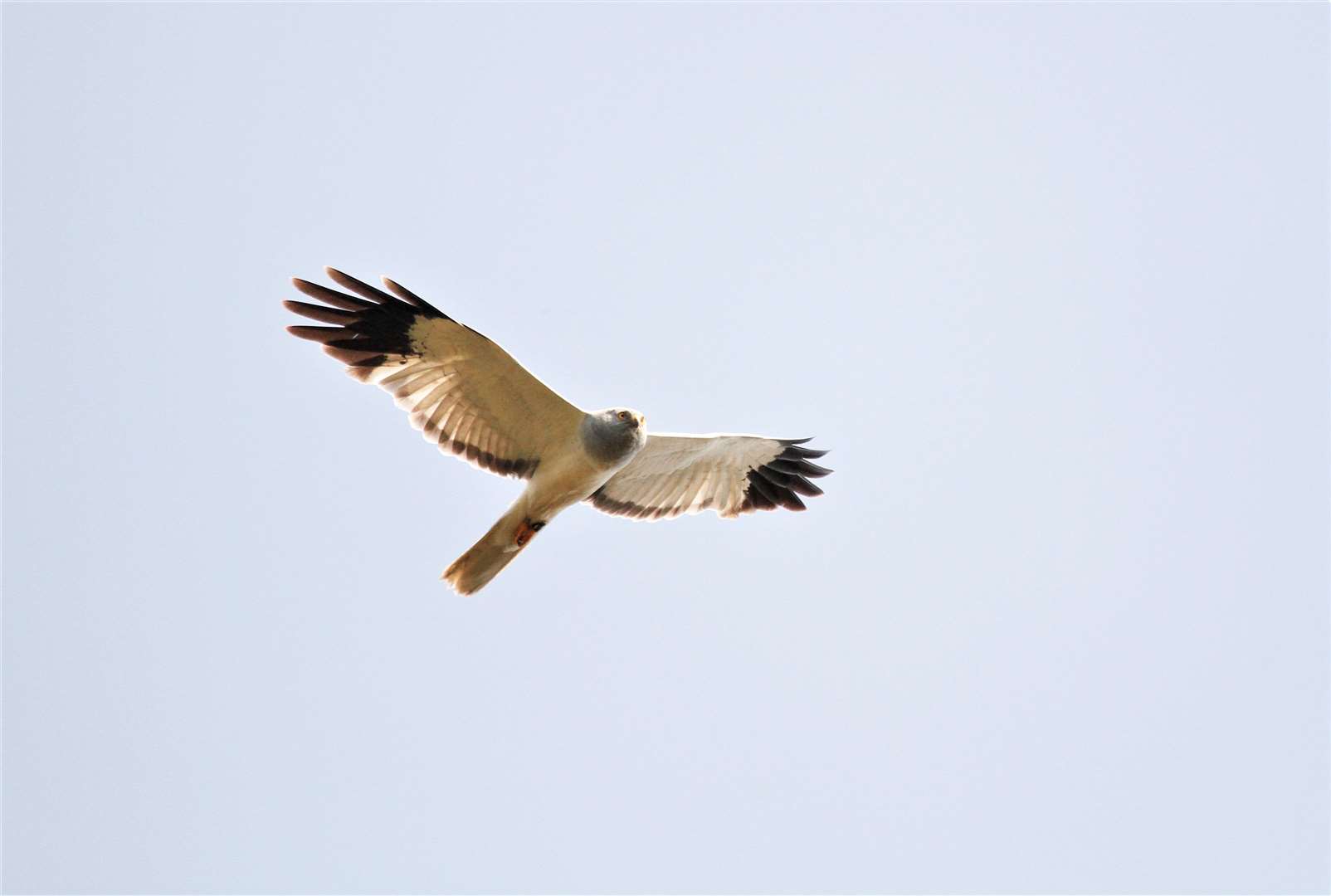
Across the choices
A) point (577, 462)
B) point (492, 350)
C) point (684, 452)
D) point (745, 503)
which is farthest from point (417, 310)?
point (745, 503)

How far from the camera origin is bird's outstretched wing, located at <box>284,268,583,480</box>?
12969 mm

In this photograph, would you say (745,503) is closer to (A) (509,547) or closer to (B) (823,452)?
(B) (823,452)

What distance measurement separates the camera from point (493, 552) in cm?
1338

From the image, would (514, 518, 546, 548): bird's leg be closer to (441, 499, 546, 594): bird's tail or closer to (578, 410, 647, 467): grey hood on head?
(441, 499, 546, 594): bird's tail

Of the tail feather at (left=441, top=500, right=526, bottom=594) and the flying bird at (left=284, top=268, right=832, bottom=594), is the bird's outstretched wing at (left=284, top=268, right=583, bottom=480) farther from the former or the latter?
the tail feather at (left=441, top=500, right=526, bottom=594)

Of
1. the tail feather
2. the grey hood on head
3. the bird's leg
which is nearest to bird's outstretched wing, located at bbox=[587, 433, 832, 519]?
the grey hood on head

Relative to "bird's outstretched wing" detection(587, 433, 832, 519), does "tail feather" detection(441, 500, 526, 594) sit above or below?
below

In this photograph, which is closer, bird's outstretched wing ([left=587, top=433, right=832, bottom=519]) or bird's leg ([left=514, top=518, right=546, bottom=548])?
bird's leg ([left=514, top=518, right=546, bottom=548])

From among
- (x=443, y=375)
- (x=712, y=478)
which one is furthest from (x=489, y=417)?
(x=712, y=478)

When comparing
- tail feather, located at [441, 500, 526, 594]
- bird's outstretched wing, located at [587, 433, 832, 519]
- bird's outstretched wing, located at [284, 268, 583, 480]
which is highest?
bird's outstretched wing, located at [587, 433, 832, 519]

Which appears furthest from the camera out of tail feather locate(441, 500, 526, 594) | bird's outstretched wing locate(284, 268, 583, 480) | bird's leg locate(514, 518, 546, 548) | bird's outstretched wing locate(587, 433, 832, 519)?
bird's outstretched wing locate(587, 433, 832, 519)

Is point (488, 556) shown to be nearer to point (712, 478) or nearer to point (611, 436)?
point (611, 436)

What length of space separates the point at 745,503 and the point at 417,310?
384 centimetres

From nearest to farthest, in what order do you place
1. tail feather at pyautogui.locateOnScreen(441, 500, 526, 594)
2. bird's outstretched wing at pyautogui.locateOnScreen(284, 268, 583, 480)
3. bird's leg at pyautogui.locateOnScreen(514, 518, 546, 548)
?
bird's outstretched wing at pyautogui.locateOnScreen(284, 268, 583, 480) < tail feather at pyautogui.locateOnScreen(441, 500, 526, 594) < bird's leg at pyautogui.locateOnScreen(514, 518, 546, 548)
